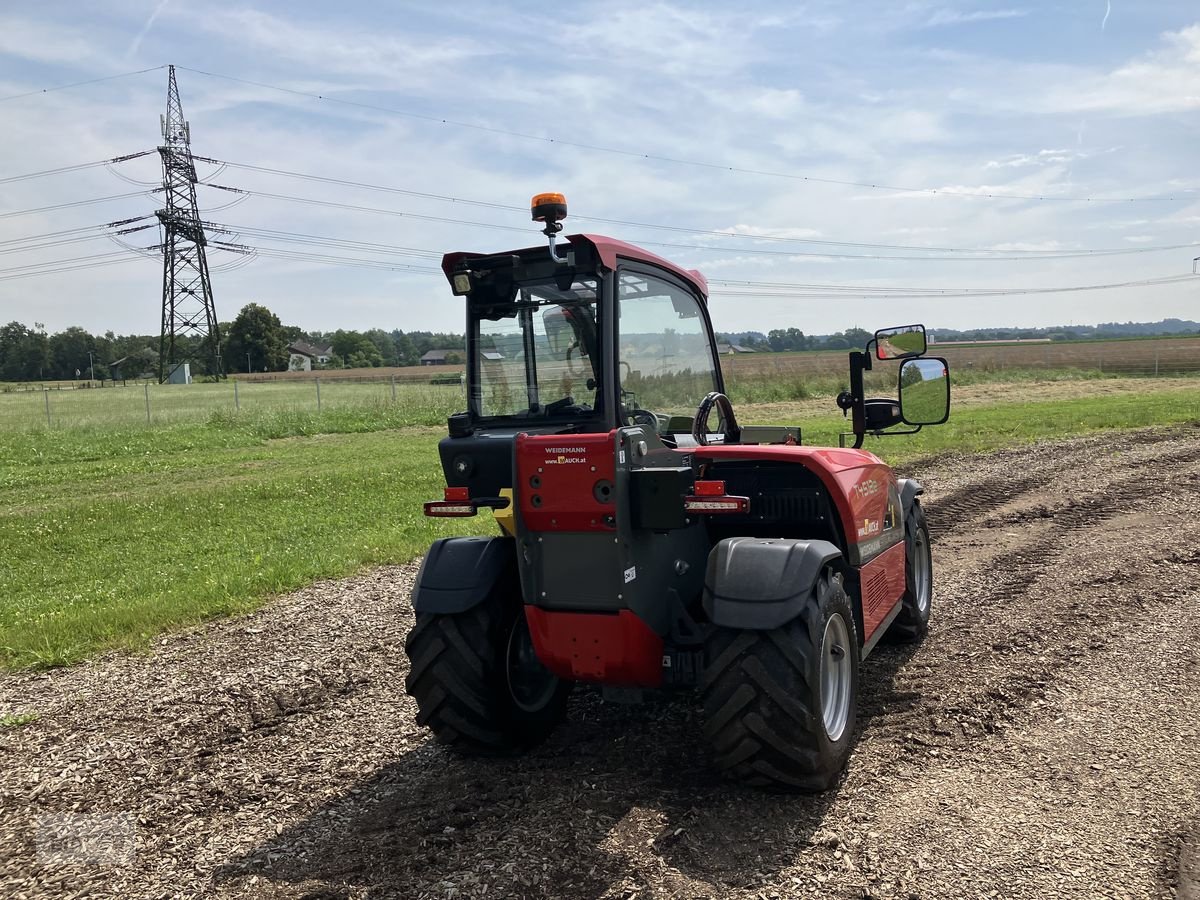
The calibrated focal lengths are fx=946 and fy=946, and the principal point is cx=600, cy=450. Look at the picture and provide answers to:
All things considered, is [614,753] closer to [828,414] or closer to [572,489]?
[572,489]

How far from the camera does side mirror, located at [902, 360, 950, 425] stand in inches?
182

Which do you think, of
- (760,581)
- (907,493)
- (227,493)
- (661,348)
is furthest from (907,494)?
(227,493)

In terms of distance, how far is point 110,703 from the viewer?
17.3 feet

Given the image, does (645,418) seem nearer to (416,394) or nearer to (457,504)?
(457,504)

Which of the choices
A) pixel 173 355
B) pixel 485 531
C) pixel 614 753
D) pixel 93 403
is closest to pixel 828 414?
pixel 485 531

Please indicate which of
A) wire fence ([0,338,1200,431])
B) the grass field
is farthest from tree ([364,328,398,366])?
the grass field

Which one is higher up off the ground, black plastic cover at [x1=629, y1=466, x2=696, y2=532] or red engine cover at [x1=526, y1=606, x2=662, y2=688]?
black plastic cover at [x1=629, y1=466, x2=696, y2=532]

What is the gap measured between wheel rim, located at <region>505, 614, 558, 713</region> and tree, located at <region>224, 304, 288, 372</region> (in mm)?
88638

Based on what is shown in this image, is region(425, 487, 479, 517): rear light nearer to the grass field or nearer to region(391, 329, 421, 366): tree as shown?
the grass field

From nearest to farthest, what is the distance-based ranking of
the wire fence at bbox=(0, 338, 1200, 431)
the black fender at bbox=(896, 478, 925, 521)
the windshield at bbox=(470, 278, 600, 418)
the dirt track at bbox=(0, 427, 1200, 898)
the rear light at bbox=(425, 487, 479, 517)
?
the dirt track at bbox=(0, 427, 1200, 898) < the rear light at bbox=(425, 487, 479, 517) < the windshield at bbox=(470, 278, 600, 418) < the black fender at bbox=(896, 478, 925, 521) < the wire fence at bbox=(0, 338, 1200, 431)

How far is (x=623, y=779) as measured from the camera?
13.1ft

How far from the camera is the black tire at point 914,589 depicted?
5598 millimetres

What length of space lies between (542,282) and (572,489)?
1079mm

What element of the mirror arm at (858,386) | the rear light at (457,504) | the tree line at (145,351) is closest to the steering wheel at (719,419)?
the mirror arm at (858,386)
